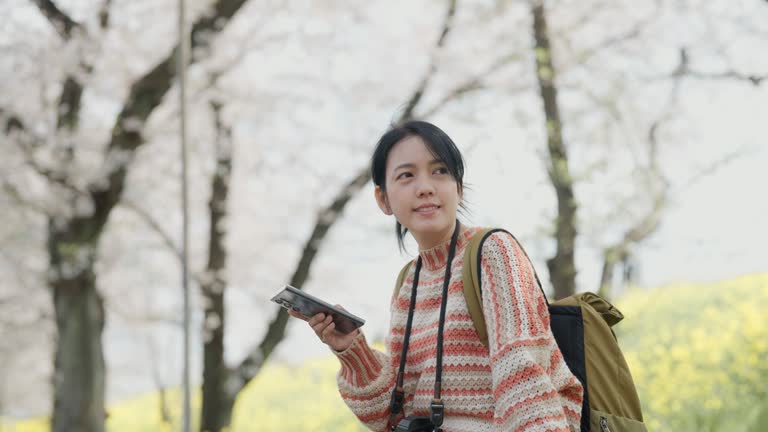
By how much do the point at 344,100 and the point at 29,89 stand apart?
3123mm

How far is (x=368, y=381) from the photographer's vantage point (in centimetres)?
167

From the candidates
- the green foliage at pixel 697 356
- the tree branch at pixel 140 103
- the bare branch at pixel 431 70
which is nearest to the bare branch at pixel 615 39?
the bare branch at pixel 431 70

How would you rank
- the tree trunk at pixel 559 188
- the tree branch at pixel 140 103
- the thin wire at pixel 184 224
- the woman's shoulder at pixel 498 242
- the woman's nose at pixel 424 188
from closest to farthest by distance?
the woman's shoulder at pixel 498 242, the woman's nose at pixel 424 188, the tree trunk at pixel 559 188, the thin wire at pixel 184 224, the tree branch at pixel 140 103

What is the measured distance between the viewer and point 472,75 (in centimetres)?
738

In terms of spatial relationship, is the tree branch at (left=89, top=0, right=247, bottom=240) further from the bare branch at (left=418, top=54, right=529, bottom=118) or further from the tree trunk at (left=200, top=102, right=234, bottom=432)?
the bare branch at (left=418, top=54, right=529, bottom=118)

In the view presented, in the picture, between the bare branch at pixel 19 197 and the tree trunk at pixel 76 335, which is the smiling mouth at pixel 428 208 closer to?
the tree trunk at pixel 76 335

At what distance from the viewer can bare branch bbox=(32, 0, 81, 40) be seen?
7234 millimetres

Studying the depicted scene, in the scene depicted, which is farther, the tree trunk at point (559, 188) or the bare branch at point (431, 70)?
the bare branch at point (431, 70)

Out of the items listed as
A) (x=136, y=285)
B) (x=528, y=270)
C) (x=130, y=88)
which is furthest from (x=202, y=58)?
(x=528, y=270)

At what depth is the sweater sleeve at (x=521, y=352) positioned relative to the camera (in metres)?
1.25

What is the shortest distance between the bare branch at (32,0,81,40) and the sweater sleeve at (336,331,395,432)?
6583 mm

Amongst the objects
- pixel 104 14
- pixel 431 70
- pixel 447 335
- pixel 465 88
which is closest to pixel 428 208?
pixel 447 335

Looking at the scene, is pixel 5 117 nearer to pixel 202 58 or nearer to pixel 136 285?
pixel 202 58

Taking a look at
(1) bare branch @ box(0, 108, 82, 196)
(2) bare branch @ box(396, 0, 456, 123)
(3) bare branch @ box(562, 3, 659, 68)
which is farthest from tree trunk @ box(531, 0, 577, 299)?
(1) bare branch @ box(0, 108, 82, 196)
